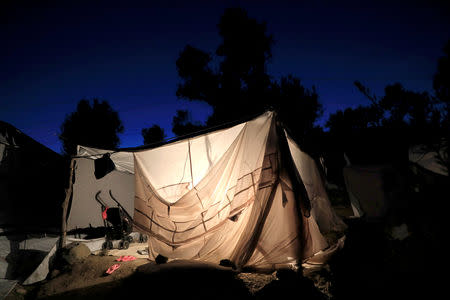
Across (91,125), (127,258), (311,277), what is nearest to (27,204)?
(127,258)

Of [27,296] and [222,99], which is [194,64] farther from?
[27,296]

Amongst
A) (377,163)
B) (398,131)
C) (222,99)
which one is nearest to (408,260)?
(398,131)

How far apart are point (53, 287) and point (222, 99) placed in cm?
1222

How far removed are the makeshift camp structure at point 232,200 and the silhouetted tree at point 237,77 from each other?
9.07 m

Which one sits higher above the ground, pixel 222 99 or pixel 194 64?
pixel 194 64

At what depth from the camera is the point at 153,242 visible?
13.3 ft

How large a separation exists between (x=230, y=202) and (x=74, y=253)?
3.25 meters

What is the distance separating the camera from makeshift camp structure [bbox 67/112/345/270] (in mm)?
2908

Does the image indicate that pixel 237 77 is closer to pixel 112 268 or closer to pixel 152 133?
pixel 112 268

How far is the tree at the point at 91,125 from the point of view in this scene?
57.9 ft

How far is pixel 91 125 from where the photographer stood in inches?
706

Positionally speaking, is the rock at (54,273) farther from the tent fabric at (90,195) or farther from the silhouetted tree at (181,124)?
the silhouetted tree at (181,124)

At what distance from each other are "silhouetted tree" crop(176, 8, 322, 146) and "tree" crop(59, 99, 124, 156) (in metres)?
9.80

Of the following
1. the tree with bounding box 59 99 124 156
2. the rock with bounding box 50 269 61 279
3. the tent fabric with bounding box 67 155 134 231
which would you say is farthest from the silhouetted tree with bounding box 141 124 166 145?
the rock with bounding box 50 269 61 279
